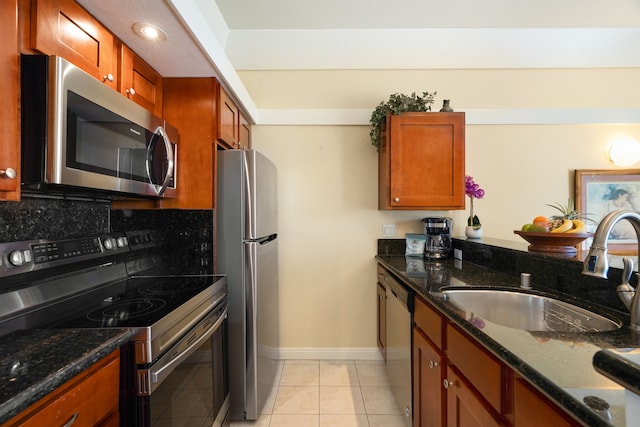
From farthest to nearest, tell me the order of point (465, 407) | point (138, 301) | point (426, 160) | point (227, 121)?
point (426, 160), point (227, 121), point (138, 301), point (465, 407)

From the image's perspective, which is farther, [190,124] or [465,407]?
[190,124]

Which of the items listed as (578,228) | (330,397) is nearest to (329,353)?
(330,397)

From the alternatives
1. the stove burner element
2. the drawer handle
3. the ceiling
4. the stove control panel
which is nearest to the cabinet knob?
the stove control panel

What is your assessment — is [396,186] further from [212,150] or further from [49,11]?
[49,11]

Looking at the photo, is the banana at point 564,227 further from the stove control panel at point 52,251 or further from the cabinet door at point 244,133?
the stove control panel at point 52,251

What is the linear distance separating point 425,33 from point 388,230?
1.76m

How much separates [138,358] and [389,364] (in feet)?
5.39

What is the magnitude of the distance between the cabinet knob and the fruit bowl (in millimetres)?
2226

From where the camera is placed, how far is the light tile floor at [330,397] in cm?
176

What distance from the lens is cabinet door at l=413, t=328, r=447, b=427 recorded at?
118 cm

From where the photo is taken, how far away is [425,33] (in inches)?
97.4

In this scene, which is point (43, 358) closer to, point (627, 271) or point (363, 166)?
point (627, 271)

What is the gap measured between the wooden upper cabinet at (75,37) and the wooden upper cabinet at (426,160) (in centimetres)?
172

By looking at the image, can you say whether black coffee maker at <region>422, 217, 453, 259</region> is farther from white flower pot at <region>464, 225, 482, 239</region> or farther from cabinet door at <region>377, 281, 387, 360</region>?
cabinet door at <region>377, 281, 387, 360</region>
